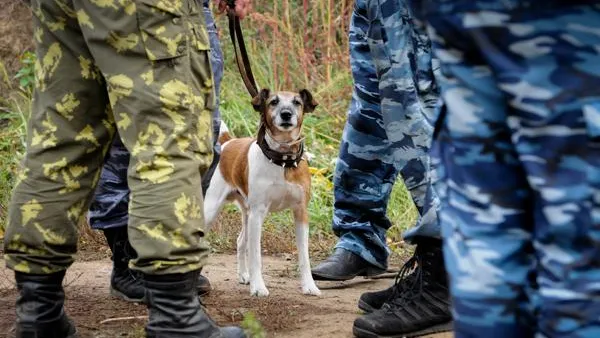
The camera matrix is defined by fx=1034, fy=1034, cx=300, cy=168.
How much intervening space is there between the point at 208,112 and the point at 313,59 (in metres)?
5.67

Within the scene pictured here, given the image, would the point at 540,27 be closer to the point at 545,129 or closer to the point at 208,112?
the point at 545,129

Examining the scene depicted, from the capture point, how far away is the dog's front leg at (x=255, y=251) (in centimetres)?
495

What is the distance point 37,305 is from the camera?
3459 mm

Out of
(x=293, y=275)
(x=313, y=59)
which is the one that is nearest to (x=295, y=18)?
(x=313, y=59)

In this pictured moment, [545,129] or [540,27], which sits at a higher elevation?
[540,27]

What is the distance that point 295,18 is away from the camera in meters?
9.71

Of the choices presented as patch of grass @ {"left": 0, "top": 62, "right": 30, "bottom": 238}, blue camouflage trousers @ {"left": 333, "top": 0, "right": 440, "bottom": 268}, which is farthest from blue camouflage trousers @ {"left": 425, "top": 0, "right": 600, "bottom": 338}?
patch of grass @ {"left": 0, "top": 62, "right": 30, "bottom": 238}

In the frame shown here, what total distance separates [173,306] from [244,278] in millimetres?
2126

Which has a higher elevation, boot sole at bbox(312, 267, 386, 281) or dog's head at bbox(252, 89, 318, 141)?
dog's head at bbox(252, 89, 318, 141)

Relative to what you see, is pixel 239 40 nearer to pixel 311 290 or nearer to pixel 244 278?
pixel 311 290

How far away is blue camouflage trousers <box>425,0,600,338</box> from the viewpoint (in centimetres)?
198

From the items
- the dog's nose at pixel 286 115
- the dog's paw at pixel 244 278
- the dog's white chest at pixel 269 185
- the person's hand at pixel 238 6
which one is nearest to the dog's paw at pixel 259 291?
the dog's paw at pixel 244 278

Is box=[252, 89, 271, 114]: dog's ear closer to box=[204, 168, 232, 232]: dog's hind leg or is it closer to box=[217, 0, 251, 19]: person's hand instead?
box=[204, 168, 232, 232]: dog's hind leg

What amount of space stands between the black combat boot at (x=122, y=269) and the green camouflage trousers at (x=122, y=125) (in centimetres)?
93
